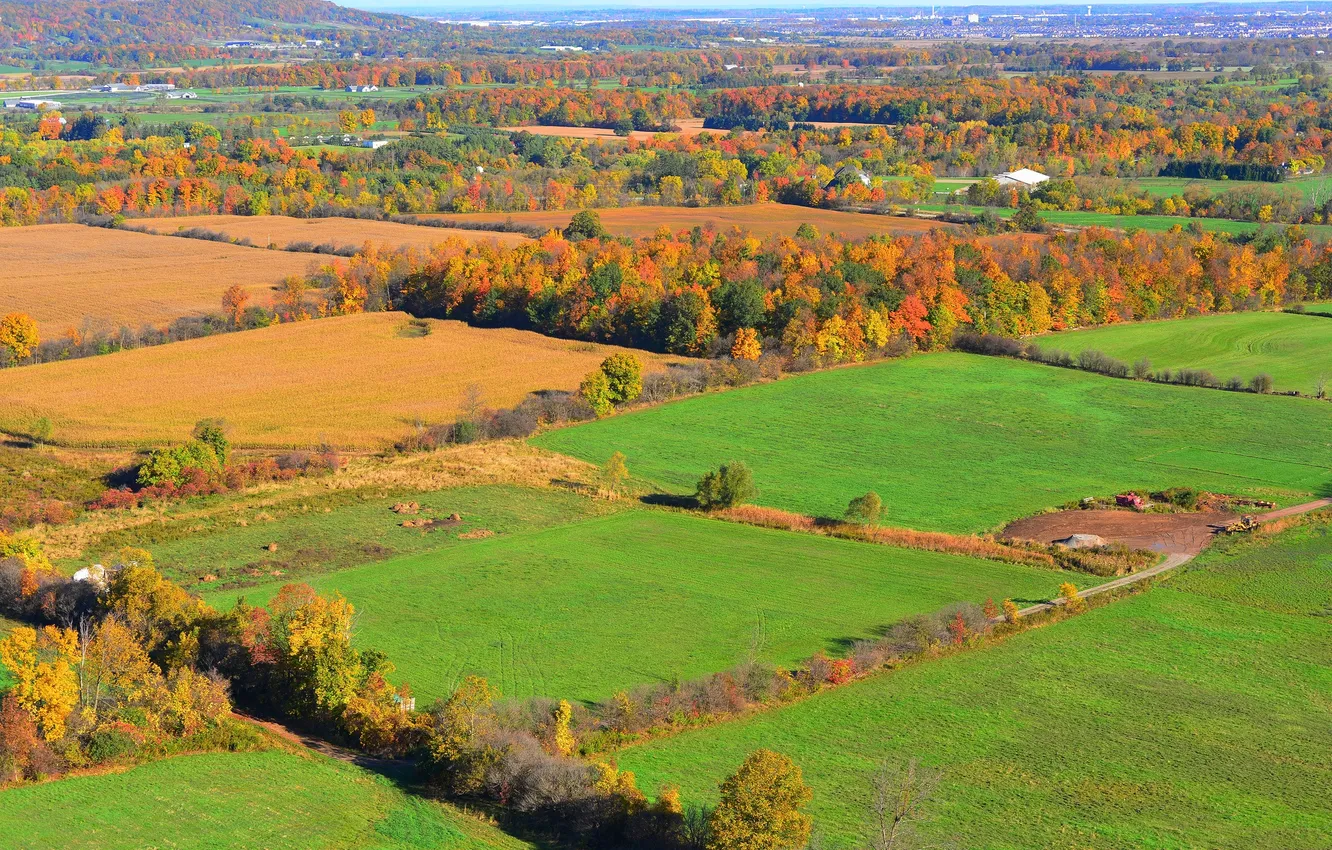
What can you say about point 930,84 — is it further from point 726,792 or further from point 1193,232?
point 726,792

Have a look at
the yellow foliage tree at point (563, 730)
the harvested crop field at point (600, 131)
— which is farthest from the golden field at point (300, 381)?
the harvested crop field at point (600, 131)

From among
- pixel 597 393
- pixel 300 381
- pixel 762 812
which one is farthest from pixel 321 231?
pixel 762 812

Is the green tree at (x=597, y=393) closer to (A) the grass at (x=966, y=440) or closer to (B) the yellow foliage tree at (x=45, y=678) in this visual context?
(A) the grass at (x=966, y=440)

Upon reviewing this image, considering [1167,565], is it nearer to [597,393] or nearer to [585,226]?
[597,393]

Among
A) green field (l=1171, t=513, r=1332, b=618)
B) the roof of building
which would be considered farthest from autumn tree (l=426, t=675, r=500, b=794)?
the roof of building

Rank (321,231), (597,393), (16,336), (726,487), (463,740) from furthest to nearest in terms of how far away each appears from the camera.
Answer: (321,231)
(16,336)
(597,393)
(726,487)
(463,740)

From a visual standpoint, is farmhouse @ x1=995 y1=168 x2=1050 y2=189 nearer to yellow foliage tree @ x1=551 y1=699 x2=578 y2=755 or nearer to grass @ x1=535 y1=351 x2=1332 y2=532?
grass @ x1=535 y1=351 x2=1332 y2=532

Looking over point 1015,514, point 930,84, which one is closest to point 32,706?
point 1015,514
